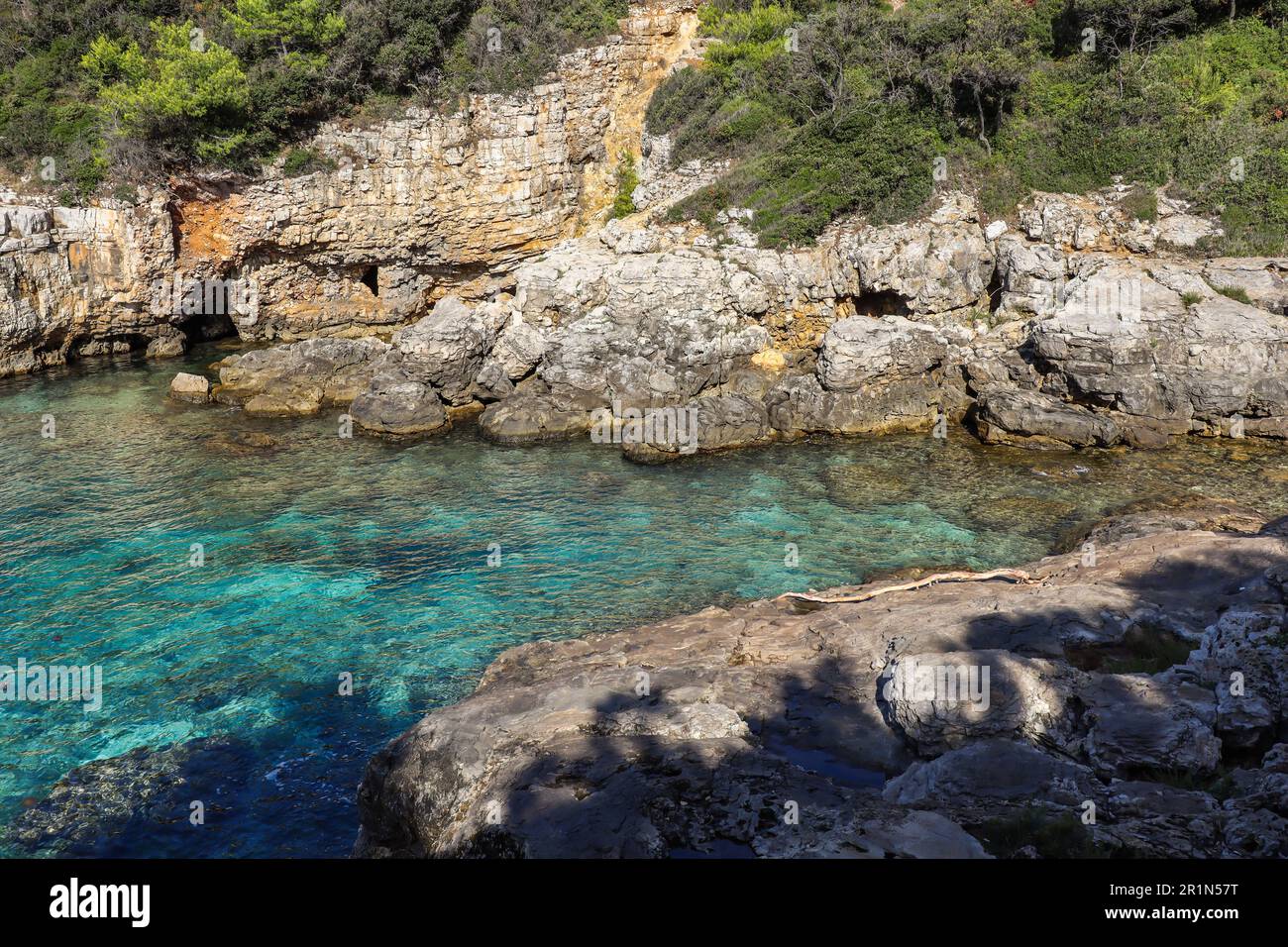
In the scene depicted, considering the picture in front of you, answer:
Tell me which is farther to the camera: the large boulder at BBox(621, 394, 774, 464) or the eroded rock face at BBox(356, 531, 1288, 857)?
the large boulder at BBox(621, 394, 774, 464)

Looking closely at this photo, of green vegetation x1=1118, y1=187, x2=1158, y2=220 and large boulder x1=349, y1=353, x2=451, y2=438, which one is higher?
green vegetation x1=1118, y1=187, x2=1158, y2=220

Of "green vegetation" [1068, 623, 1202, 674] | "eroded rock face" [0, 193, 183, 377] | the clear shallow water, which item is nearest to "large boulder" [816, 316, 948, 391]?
the clear shallow water

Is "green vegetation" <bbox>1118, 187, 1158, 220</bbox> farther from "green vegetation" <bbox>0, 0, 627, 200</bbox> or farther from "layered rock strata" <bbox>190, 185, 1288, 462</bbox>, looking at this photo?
"green vegetation" <bbox>0, 0, 627, 200</bbox>

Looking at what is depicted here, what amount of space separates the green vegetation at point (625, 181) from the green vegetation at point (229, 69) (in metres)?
5.00

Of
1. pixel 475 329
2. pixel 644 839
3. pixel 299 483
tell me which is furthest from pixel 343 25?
pixel 644 839

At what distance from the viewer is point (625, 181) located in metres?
39.3

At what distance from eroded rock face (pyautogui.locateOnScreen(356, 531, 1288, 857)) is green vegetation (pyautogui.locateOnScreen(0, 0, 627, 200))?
31.1m

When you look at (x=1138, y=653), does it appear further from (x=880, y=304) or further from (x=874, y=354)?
(x=880, y=304)

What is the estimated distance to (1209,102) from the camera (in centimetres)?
3262

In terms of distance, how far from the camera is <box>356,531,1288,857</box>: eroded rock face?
25.6 feet

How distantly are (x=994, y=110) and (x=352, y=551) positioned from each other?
2886 centimetres

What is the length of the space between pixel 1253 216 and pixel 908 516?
60.0 feet

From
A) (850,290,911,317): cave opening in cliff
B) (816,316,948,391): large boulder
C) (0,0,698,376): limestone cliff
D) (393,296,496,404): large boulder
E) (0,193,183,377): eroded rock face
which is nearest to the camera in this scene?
(816,316,948,391): large boulder

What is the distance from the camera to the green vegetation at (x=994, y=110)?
1236 inches
